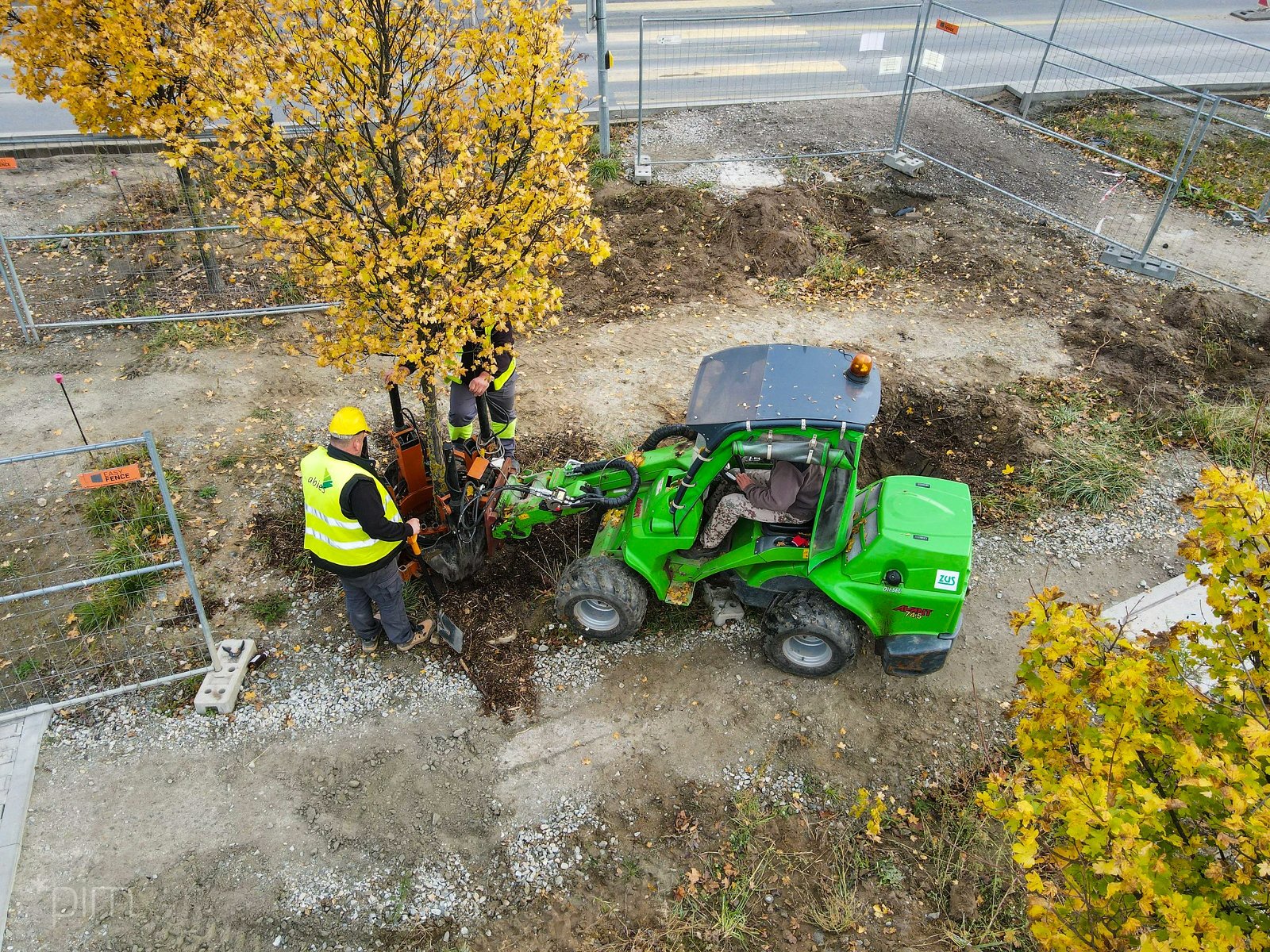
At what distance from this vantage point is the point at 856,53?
1410 cm

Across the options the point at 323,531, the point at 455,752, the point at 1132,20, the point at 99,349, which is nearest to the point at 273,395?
the point at 99,349

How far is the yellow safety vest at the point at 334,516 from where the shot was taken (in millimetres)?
5008

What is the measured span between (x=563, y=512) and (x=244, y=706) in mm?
2464

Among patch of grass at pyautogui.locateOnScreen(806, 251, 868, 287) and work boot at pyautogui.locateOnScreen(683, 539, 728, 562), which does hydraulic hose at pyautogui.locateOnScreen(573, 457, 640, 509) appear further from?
patch of grass at pyautogui.locateOnScreen(806, 251, 868, 287)

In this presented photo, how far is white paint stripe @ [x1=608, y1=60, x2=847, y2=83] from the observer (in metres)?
13.5

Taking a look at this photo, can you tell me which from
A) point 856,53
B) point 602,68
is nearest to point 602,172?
point 602,68

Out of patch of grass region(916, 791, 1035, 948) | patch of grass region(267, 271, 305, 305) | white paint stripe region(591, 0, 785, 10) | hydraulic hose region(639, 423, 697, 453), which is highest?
white paint stripe region(591, 0, 785, 10)

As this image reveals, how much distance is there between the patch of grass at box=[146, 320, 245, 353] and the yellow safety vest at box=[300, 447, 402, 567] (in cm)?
457

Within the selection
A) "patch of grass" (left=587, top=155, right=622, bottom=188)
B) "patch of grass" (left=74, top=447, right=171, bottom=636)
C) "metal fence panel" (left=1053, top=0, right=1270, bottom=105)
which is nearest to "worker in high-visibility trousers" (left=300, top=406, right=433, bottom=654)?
"patch of grass" (left=74, top=447, right=171, bottom=636)

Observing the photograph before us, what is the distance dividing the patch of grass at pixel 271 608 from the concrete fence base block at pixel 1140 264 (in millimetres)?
9795

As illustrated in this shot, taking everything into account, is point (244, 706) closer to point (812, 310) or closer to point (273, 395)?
point (273, 395)

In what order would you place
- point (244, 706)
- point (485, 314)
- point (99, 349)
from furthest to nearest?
1. point (99, 349)
2. point (244, 706)
3. point (485, 314)

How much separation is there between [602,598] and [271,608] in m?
2.50

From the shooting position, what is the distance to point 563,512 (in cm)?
594
